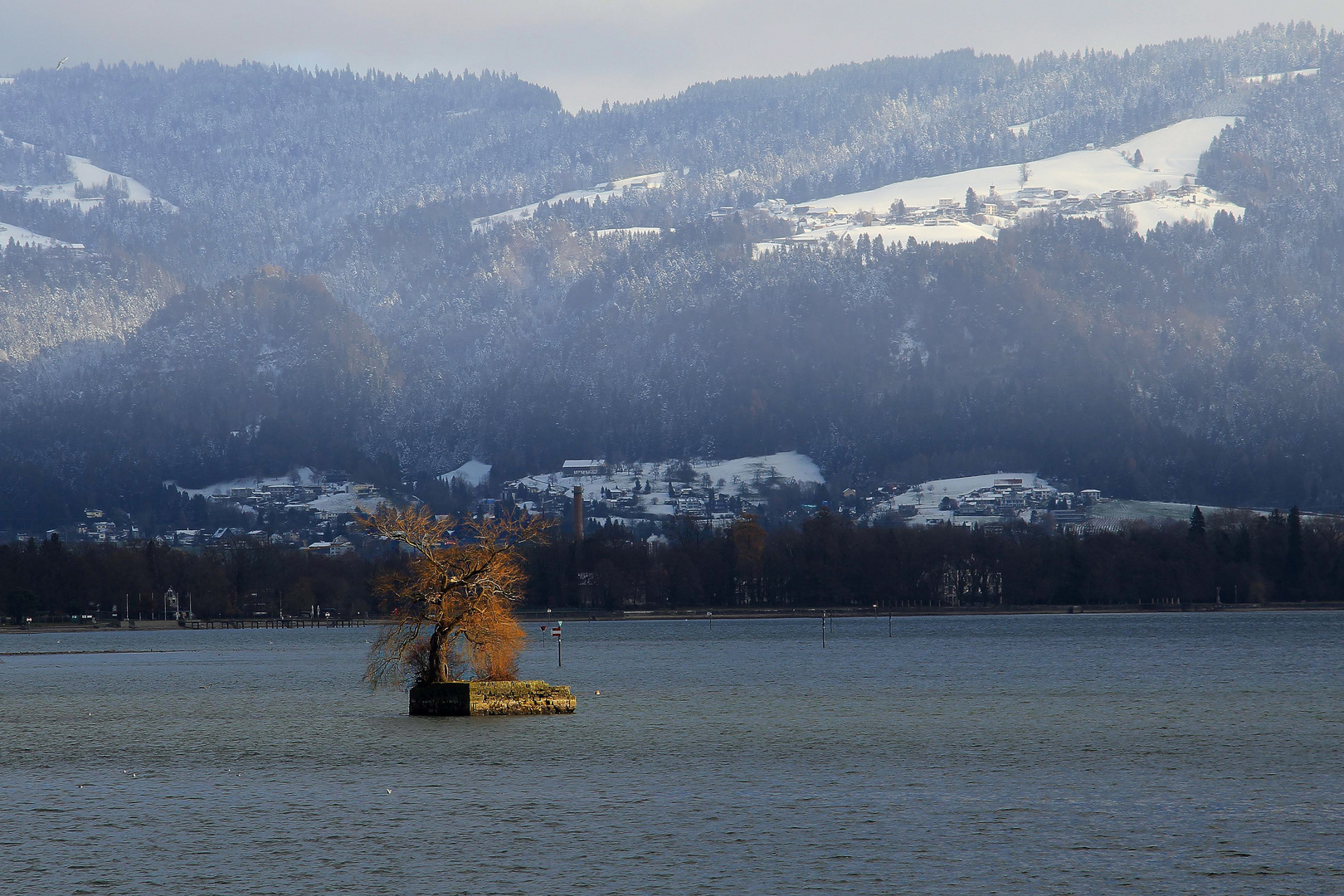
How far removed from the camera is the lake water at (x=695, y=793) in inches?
1700

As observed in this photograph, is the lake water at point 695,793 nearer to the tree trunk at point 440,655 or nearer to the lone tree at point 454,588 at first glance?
the tree trunk at point 440,655

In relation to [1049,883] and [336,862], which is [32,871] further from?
[1049,883]

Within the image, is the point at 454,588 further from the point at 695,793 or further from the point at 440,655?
the point at 695,793

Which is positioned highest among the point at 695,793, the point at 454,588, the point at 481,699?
the point at 454,588

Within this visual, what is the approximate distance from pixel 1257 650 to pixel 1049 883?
13440 cm

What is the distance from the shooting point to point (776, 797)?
57250 millimetres

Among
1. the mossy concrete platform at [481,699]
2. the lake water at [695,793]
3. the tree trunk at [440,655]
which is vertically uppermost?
the tree trunk at [440,655]

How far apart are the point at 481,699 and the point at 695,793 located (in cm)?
2584

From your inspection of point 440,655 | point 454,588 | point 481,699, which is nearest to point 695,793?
point 454,588

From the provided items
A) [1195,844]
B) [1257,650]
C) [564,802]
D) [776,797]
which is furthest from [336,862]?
[1257,650]

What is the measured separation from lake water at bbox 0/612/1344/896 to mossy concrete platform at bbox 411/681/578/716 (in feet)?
3.28

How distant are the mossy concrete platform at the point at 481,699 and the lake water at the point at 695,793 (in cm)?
100

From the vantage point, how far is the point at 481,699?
3238 inches

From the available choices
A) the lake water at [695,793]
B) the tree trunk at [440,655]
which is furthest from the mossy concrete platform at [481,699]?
the lake water at [695,793]
